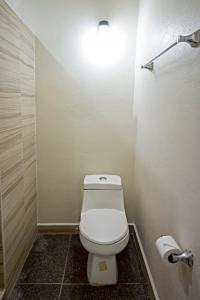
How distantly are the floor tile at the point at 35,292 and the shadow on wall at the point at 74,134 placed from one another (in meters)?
0.74

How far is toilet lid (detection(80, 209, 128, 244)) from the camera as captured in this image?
155 centimetres

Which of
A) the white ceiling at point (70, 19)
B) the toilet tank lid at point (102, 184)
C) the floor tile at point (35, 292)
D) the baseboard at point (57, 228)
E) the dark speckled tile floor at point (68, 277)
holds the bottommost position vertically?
the floor tile at point (35, 292)

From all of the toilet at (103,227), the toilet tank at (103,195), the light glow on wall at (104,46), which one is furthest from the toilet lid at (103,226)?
the light glow on wall at (104,46)

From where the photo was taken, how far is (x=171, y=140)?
1.18 metres

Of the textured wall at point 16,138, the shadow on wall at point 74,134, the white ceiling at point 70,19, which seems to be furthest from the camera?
the shadow on wall at point 74,134

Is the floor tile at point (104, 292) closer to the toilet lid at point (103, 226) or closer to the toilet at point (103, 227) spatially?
the toilet at point (103, 227)

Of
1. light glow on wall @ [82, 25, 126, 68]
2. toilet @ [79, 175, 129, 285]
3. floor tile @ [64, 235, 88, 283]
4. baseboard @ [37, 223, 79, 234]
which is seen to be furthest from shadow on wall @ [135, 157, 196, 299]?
light glow on wall @ [82, 25, 126, 68]

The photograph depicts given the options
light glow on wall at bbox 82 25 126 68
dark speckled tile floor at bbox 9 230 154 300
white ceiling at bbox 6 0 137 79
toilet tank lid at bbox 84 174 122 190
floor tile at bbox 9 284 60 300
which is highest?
white ceiling at bbox 6 0 137 79

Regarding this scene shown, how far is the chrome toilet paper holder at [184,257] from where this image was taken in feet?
3.01

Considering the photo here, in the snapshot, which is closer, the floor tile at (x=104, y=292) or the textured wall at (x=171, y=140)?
the textured wall at (x=171, y=140)

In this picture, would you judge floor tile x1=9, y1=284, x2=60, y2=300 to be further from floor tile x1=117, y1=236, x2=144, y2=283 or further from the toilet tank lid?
the toilet tank lid

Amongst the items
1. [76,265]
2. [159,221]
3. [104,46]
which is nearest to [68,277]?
[76,265]

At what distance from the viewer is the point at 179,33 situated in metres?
1.07

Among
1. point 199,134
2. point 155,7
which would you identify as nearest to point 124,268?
point 199,134
